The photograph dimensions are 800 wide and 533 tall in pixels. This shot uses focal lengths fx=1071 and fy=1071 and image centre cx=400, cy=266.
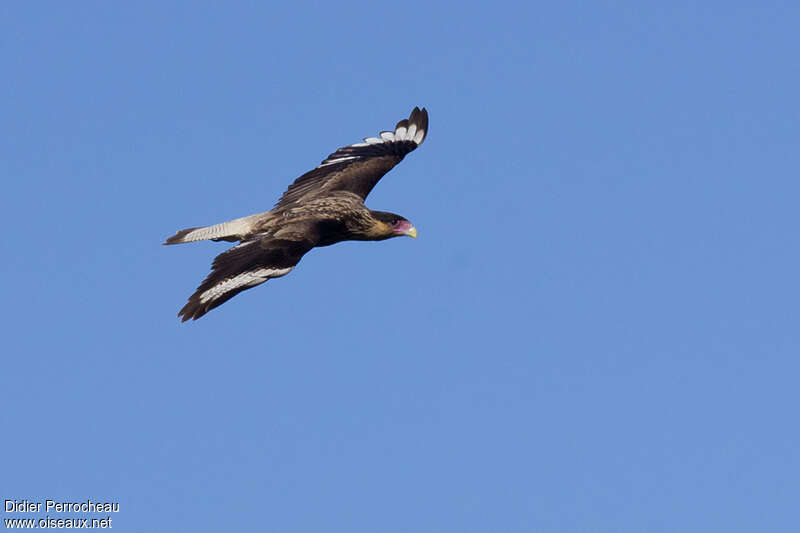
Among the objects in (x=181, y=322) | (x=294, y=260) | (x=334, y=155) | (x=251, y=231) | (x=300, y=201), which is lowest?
(x=181, y=322)

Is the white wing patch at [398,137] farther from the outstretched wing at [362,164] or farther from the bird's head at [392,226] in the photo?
the bird's head at [392,226]

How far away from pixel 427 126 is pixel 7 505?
11109mm

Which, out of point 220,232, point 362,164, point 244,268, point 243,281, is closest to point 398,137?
point 362,164

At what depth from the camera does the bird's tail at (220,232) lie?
651 inches

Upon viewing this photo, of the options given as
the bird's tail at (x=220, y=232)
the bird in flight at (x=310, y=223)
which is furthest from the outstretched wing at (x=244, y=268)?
the bird's tail at (x=220, y=232)

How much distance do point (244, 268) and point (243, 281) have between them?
17.4 inches

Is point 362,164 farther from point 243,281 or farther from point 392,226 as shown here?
point 243,281

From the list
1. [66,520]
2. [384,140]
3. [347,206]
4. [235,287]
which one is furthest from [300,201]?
[66,520]

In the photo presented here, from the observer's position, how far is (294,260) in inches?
582

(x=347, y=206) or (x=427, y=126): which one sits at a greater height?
(x=427, y=126)

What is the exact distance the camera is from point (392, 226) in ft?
56.3

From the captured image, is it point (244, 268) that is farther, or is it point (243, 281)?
point (244, 268)

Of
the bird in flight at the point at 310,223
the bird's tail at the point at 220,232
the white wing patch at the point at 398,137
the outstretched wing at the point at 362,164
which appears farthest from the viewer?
the white wing patch at the point at 398,137

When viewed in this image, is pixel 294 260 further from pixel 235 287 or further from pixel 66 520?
pixel 66 520
